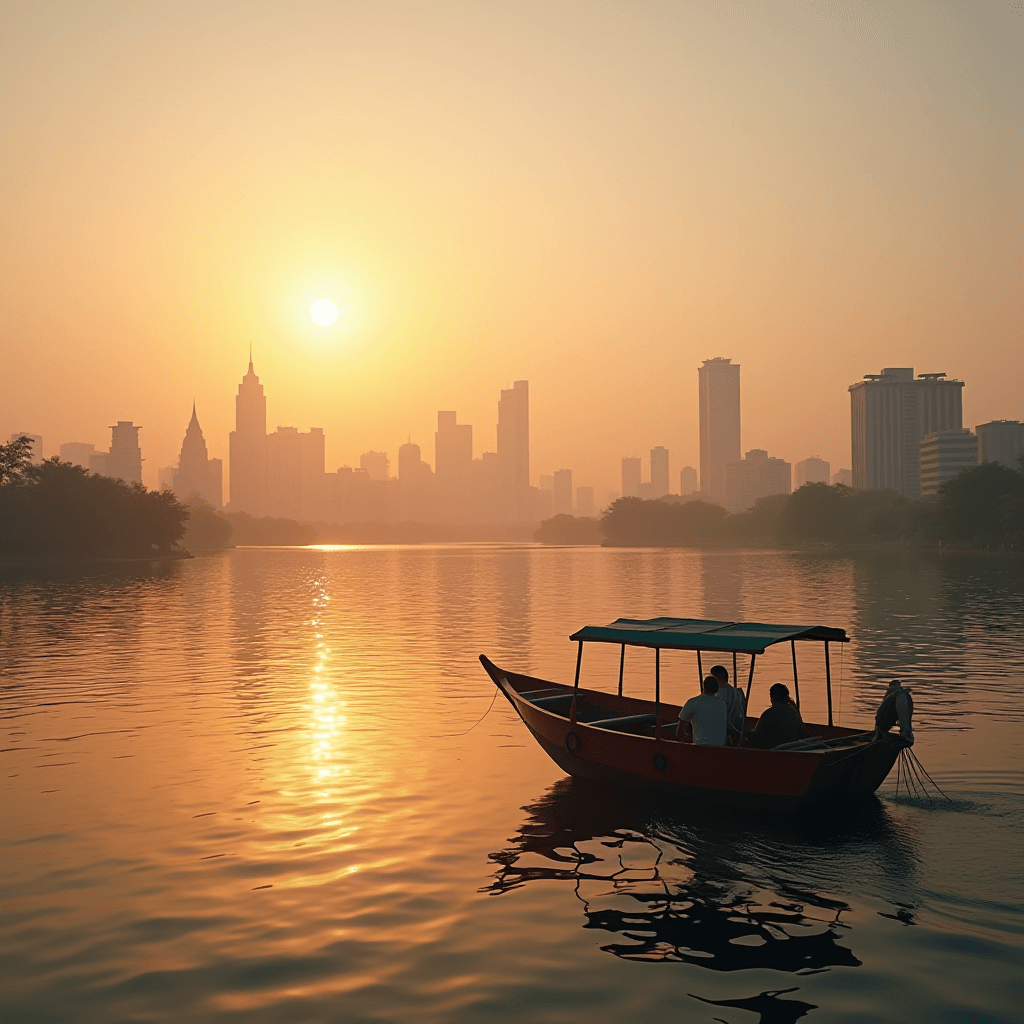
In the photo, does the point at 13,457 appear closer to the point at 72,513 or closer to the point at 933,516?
the point at 72,513

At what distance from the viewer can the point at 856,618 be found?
49375 millimetres

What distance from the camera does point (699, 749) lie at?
16.4 m

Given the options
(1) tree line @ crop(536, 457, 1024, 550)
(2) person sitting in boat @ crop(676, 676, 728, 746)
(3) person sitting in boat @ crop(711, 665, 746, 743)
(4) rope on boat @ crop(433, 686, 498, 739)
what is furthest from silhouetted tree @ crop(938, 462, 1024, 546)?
(2) person sitting in boat @ crop(676, 676, 728, 746)

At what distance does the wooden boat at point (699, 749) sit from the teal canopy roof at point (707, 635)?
2 centimetres

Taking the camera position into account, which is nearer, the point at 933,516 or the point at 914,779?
the point at 914,779

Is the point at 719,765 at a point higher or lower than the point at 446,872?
higher

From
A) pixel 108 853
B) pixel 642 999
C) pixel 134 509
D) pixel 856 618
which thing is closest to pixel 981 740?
pixel 642 999

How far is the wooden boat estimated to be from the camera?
15.8m

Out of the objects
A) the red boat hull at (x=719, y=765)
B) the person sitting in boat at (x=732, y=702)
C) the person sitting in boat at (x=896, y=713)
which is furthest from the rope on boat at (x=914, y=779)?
the person sitting in boat at (x=732, y=702)

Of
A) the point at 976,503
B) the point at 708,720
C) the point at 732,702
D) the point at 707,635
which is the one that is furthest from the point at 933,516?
the point at 708,720

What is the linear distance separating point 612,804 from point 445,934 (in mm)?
6342

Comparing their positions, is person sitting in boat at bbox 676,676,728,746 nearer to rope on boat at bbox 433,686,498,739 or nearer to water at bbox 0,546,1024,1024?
water at bbox 0,546,1024,1024

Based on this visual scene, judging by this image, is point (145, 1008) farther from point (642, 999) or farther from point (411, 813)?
point (411, 813)

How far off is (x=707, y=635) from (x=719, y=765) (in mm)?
2787
